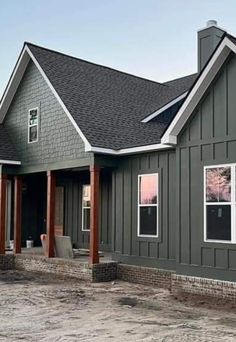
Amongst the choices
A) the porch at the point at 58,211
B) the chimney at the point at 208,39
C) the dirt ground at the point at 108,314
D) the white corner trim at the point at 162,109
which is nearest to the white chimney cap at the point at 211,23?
the chimney at the point at 208,39

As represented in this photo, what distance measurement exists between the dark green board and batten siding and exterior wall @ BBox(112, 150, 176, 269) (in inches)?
27.5

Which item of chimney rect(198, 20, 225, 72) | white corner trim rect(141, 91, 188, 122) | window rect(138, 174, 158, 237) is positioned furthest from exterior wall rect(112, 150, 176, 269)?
chimney rect(198, 20, 225, 72)

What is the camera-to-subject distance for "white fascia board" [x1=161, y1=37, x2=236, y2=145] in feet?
30.4

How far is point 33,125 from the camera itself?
49.3 feet

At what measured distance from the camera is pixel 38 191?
18391 millimetres

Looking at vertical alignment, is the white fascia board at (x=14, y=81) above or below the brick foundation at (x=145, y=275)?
above

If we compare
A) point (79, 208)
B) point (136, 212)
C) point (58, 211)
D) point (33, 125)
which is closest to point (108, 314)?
point (136, 212)

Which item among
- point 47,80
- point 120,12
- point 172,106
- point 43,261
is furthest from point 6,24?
point 43,261

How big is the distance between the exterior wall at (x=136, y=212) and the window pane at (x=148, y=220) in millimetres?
178

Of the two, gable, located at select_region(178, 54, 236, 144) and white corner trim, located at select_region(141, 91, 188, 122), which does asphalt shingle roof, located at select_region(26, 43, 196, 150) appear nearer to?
white corner trim, located at select_region(141, 91, 188, 122)

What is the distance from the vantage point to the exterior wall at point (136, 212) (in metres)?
11.1

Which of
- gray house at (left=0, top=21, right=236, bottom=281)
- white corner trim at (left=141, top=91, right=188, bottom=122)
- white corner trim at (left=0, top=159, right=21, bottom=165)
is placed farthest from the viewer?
white corner trim at (left=141, top=91, right=188, bottom=122)

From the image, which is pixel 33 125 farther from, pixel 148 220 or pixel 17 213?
pixel 148 220

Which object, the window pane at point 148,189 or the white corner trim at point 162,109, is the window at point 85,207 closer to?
the white corner trim at point 162,109
